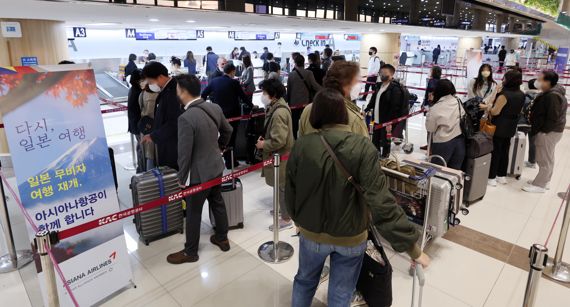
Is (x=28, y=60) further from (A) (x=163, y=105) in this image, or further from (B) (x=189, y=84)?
(B) (x=189, y=84)

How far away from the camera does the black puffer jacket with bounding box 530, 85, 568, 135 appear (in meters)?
4.90

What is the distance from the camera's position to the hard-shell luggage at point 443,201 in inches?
141

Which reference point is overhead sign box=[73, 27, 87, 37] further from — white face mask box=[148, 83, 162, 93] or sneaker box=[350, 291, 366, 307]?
sneaker box=[350, 291, 366, 307]

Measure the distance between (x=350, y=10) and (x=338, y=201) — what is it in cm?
682

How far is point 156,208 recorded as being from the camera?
4023 millimetres

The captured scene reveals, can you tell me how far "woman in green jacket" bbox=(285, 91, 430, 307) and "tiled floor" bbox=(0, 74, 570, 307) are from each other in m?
1.09

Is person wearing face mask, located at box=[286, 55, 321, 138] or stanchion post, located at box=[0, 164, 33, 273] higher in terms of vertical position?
person wearing face mask, located at box=[286, 55, 321, 138]

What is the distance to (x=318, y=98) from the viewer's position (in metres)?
2.07

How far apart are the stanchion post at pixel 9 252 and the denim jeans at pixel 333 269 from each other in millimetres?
2895

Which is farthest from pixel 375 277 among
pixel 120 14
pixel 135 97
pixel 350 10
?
pixel 350 10

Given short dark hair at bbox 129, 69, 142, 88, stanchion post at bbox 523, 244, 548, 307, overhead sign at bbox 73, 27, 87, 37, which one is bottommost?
stanchion post at bbox 523, 244, 548, 307

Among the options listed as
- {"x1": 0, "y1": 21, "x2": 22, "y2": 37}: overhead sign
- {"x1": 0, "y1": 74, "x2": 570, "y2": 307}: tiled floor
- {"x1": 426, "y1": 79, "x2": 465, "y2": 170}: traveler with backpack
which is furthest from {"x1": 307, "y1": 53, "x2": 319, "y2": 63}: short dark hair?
{"x1": 0, "y1": 21, "x2": 22, "y2": 37}: overhead sign

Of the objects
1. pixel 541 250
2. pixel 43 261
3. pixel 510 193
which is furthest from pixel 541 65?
pixel 43 261

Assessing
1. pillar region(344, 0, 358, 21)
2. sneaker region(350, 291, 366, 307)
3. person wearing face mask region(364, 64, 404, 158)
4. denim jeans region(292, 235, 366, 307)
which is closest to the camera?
denim jeans region(292, 235, 366, 307)
